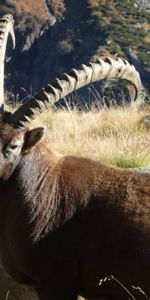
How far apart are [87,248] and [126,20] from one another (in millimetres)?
60129

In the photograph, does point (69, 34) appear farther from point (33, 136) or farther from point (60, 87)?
point (33, 136)

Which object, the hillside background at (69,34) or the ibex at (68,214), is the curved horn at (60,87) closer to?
the ibex at (68,214)

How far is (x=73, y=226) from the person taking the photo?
5.89m

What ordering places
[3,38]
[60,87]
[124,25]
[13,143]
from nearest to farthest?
1. [13,143]
2. [60,87]
3. [3,38]
4. [124,25]

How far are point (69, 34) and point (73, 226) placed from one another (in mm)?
61726

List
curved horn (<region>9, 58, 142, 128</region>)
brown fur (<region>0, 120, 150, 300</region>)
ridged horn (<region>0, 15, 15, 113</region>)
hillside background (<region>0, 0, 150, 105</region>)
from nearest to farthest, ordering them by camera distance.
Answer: brown fur (<region>0, 120, 150, 300</region>), curved horn (<region>9, 58, 142, 128</region>), ridged horn (<region>0, 15, 15, 113</region>), hillside background (<region>0, 0, 150, 105</region>)

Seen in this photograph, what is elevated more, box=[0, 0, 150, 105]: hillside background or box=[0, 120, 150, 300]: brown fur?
box=[0, 120, 150, 300]: brown fur

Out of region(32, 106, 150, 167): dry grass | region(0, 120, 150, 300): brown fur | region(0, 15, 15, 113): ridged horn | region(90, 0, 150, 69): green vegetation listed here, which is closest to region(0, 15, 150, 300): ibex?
region(0, 120, 150, 300): brown fur

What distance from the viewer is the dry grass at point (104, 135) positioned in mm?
10188

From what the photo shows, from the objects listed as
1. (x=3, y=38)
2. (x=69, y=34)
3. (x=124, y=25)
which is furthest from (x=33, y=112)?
(x=69, y=34)

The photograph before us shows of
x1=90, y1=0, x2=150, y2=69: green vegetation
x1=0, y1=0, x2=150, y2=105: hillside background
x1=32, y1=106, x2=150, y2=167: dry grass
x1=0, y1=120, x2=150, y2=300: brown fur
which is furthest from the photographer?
x1=0, y1=0, x2=150, y2=105: hillside background

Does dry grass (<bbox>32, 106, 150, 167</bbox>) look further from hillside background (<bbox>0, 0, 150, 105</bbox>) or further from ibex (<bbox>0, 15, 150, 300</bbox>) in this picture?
hillside background (<bbox>0, 0, 150, 105</bbox>)

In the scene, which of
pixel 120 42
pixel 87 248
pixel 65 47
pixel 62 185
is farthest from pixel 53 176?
pixel 65 47

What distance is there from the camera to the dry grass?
1019 cm
